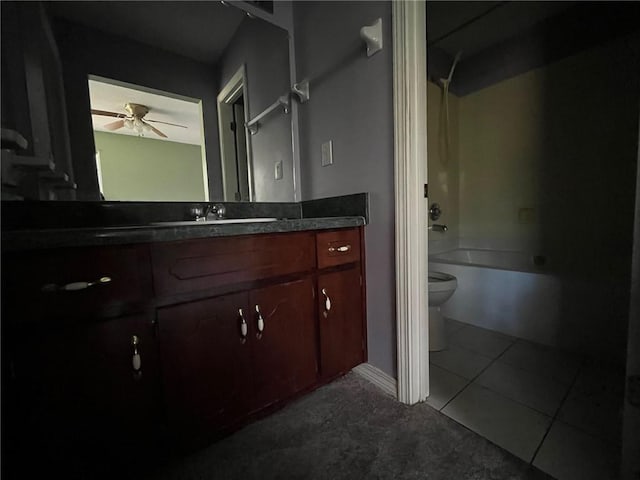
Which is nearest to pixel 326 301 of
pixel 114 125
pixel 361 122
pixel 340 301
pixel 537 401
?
pixel 340 301

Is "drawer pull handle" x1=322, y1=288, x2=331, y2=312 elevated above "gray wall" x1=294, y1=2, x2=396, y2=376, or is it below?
below

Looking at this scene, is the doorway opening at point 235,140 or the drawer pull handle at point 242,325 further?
the doorway opening at point 235,140

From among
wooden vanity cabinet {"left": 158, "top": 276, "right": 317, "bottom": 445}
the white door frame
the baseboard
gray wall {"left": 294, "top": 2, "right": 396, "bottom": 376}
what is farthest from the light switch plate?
the baseboard

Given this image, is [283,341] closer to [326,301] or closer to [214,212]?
[326,301]

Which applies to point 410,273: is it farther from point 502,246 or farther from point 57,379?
point 502,246

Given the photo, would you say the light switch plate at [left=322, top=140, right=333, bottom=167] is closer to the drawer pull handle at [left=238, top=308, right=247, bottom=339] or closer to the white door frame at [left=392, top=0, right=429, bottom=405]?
the white door frame at [left=392, top=0, right=429, bottom=405]

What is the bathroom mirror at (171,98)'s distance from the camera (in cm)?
104

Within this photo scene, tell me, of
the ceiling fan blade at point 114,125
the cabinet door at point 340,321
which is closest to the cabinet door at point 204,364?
the cabinet door at point 340,321

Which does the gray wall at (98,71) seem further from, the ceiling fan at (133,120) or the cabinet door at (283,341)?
the cabinet door at (283,341)

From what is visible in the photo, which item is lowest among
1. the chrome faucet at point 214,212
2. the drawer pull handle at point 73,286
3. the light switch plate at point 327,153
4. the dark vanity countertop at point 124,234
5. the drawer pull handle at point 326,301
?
the drawer pull handle at point 326,301

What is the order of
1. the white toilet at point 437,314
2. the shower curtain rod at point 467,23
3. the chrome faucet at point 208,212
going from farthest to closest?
the shower curtain rod at point 467,23
the white toilet at point 437,314
the chrome faucet at point 208,212

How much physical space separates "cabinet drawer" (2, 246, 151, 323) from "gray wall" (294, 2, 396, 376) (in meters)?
0.92

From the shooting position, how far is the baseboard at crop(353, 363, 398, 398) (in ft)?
3.91

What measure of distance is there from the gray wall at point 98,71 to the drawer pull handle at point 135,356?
27.0 inches
